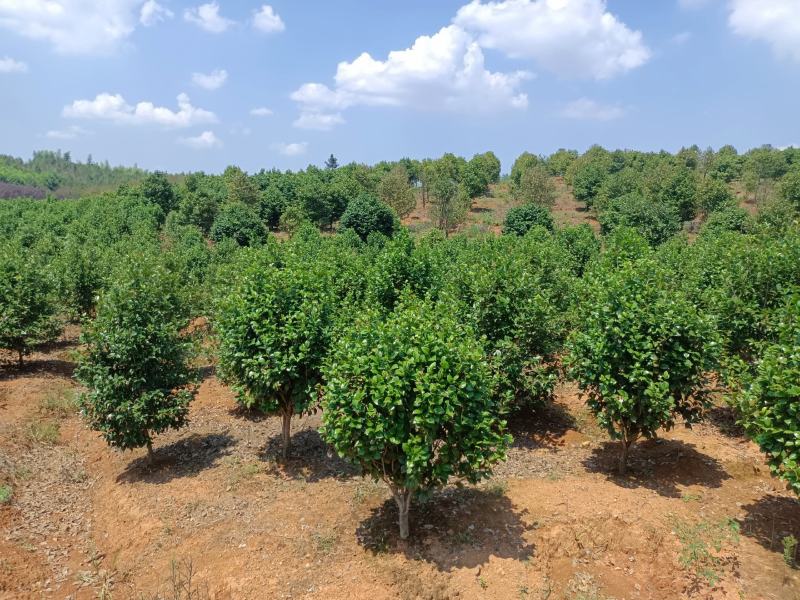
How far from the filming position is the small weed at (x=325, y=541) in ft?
34.6

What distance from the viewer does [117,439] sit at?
13.8 metres

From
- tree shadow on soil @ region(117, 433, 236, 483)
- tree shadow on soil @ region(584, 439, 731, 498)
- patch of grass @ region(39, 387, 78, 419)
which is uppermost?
tree shadow on soil @ region(584, 439, 731, 498)

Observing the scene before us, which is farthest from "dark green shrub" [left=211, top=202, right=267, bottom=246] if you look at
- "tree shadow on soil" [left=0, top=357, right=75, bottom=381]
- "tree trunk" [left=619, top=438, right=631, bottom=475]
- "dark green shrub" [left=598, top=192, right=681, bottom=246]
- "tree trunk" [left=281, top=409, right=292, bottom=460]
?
"tree trunk" [left=619, top=438, right=631, bottom=475]

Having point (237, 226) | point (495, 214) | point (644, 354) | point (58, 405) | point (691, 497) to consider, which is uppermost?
point (495, 214)

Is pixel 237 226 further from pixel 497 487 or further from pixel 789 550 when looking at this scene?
pixel 789 550

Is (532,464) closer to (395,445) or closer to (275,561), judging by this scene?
(395,445)

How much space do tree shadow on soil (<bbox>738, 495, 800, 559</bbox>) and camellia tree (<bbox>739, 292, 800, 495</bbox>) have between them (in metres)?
1.57

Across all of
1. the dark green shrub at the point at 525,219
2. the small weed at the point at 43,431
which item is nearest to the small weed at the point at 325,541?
the small weed at the point at 43,431

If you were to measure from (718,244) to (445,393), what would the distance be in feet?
57.4

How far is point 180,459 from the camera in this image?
1532cm

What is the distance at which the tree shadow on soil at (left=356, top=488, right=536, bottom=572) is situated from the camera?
10.1 meters

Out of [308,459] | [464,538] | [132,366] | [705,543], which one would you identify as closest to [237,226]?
[132,366]

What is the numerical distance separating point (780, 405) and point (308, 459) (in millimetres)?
11606

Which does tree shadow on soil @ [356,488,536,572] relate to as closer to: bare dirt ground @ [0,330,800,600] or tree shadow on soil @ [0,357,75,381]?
bare dirt ground @ [0,330,800,600]
